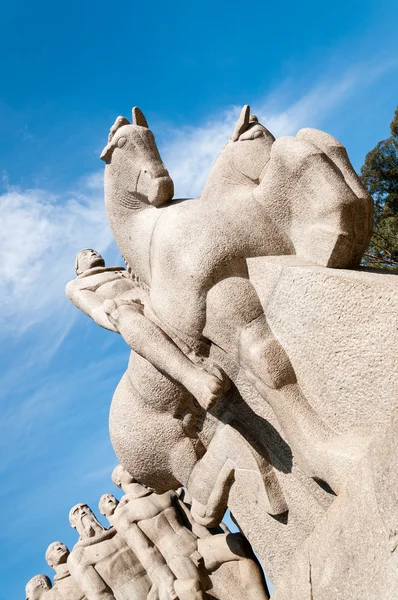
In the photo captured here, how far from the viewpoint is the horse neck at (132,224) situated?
423 centimetres

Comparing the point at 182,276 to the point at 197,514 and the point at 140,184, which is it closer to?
the point at 140,184

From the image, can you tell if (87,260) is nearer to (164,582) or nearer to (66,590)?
(164,582)

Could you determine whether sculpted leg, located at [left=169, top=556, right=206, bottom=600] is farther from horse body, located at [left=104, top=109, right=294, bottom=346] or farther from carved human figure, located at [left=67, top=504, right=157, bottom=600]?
horse body, located at [left=104, top=109, right=294, bottom=346]

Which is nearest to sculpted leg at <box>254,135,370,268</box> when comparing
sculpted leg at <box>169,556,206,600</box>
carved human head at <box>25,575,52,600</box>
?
sculpted leg at <box>169,556,206,600</box>

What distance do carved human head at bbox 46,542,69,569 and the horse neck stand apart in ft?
14.0

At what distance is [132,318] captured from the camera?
12.9 feet

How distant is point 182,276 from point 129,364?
1093 mm

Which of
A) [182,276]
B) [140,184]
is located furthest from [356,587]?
[140,184]

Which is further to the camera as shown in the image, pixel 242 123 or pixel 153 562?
pixel 153 562

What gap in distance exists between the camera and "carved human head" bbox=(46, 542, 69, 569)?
7.11 meters

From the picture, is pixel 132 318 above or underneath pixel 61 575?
above

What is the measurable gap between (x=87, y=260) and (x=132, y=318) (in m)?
1.41

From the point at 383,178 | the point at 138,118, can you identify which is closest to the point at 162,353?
the point at 138,118

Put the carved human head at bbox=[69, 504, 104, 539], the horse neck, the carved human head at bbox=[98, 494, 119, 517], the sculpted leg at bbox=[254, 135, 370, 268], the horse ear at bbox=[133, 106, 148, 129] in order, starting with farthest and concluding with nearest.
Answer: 1. the carved human head at bbox=[98, 494, 119, 517]
2. the carved human head at bbox=[69, 504, 104, 539]
3. the horse ear at bbox=[133, 106, 148, 129]
4. the horse neck
5. the sculpted leg at bbox=[254, 135, 370, 268]
